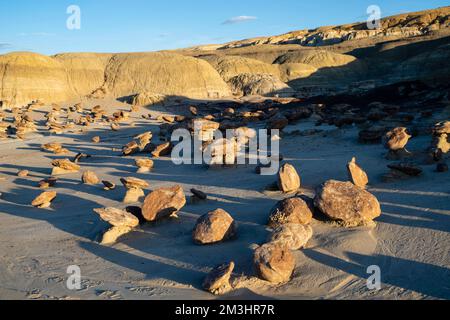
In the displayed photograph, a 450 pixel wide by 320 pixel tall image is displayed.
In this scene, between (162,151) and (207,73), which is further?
(207,73)

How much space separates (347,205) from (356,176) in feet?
4.54

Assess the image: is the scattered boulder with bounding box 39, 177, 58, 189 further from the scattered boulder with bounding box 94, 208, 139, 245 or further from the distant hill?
the distant hill

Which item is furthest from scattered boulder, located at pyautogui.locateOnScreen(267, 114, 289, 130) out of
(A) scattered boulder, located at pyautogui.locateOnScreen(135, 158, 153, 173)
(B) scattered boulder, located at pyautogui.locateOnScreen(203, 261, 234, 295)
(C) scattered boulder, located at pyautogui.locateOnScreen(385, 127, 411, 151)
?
(B) scattered boulder, located at pyautogui.locateOnScreen(203, 261, 234, 295)

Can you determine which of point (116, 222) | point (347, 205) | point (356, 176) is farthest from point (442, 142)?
point (116, 222)

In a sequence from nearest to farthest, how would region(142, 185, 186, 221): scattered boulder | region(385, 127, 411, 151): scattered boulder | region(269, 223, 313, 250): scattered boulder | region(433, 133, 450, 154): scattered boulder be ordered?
region(269, 223, 313, 250): scattered boulder < region(142, 185, 186, 221): scattered boulder < region(433, 133, 450, 154): scattered boulder < region(385, 127, 411, 151): scattered boulder

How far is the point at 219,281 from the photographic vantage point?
3.51 meters

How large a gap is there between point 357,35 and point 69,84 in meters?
42.4

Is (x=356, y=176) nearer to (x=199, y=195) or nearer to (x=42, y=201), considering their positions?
(x=199, y=195)

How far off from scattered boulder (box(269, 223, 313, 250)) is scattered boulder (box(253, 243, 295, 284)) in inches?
10.5

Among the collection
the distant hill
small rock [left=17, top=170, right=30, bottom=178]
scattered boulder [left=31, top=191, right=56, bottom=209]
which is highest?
the distant hill

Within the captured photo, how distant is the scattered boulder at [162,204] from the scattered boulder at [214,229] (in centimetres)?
78

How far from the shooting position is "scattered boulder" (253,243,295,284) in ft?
11.9

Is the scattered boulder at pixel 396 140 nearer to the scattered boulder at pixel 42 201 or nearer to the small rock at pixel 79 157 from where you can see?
the scattered boulder at pixel 42 201

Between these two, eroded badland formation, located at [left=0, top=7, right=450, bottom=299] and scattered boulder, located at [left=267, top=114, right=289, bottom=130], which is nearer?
eroded badland formation, located at [left=0, top=7, right=450, bottom=299]
